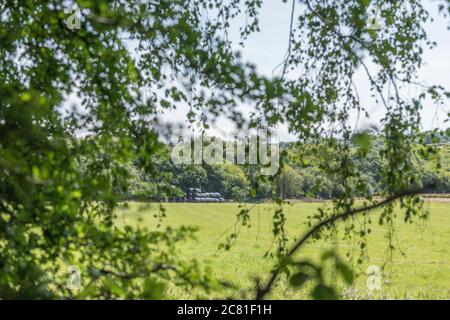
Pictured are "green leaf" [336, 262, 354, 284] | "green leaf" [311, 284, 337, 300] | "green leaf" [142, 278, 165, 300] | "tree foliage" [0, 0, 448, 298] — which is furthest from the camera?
"tree foliage" [0, 0, 448, 298]

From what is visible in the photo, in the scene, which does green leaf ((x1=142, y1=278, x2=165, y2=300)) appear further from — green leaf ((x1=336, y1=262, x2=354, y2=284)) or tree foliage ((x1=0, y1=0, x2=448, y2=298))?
green leaf ((x1=336, y1=262, x2=354, y2=284))

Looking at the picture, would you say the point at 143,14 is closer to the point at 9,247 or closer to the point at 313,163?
the point at 9,247

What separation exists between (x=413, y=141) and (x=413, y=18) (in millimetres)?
2067

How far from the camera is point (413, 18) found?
20.0 feet

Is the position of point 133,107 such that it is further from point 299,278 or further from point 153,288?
point 299,278

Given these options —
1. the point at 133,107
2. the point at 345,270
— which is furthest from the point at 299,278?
the point at 133,107

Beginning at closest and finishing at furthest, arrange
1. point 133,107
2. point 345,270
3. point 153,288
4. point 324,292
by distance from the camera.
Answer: point 345,270 < point 324,292 < point 153,288 < point 133,107

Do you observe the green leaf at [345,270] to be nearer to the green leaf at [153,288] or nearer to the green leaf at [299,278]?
the green leaf at [299,278]

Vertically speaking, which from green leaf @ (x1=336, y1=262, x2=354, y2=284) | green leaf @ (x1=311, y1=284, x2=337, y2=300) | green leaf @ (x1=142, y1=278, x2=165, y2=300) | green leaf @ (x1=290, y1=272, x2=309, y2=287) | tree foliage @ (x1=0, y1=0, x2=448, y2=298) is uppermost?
tree foliage @ (x1=0, y1=0, x2=448, y2=298)

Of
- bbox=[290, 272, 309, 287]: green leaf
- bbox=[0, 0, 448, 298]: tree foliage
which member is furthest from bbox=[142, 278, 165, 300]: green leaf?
bbox=[290, 272, 309, 287]: green leaf

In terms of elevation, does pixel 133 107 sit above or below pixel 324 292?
above

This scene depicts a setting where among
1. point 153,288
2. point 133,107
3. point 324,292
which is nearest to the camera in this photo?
point 324,292

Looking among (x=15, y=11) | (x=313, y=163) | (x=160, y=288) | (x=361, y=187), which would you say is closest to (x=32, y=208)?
(x=160, y=288)

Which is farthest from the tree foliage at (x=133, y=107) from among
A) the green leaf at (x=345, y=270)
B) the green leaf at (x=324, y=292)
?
the green leaf at (x=345, y=270)
